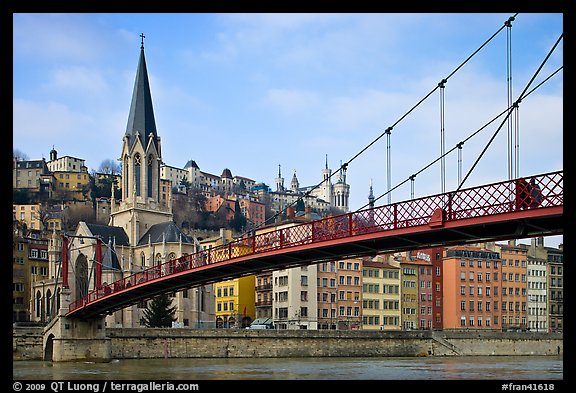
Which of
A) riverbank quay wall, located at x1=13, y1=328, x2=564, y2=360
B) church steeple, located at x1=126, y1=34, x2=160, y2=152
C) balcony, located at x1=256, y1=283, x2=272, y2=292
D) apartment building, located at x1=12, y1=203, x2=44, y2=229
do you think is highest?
church steeple, located at x1=126, y1=34, x2=160, y2=152

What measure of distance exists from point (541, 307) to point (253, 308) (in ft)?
107

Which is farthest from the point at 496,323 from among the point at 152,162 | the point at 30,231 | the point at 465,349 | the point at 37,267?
the point at 30,231

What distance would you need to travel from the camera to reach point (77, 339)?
6084cm

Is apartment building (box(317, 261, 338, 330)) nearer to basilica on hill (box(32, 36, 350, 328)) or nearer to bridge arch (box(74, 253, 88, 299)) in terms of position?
basilica on hill (box(32, 36, 350, 328))

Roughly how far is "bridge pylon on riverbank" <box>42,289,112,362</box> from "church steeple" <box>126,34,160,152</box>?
153 ft

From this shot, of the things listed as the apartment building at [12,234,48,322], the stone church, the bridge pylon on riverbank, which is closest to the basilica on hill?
the stone church

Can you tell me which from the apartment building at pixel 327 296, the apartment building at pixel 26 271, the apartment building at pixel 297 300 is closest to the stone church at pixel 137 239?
the apartment building at pixel 26 271

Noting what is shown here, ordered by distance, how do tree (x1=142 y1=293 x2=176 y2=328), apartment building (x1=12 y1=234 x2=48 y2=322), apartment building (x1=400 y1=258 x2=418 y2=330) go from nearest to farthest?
tree (x1=142 y1=293 x2=176 y2=328) < apartment building (x1=400 y1=258 x2=418 y2=330) < apartment building (x1=12 y1=234 x2=48 y2=322)

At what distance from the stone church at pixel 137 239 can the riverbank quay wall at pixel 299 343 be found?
15.3 m

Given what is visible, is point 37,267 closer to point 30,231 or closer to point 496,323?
point 30,231

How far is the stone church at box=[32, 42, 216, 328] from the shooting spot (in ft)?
306

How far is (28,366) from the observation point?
55.9m

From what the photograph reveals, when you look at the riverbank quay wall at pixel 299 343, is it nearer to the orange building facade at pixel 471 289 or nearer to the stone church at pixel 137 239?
the orange building facade at pixel 471 289

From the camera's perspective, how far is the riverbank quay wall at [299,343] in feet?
225
